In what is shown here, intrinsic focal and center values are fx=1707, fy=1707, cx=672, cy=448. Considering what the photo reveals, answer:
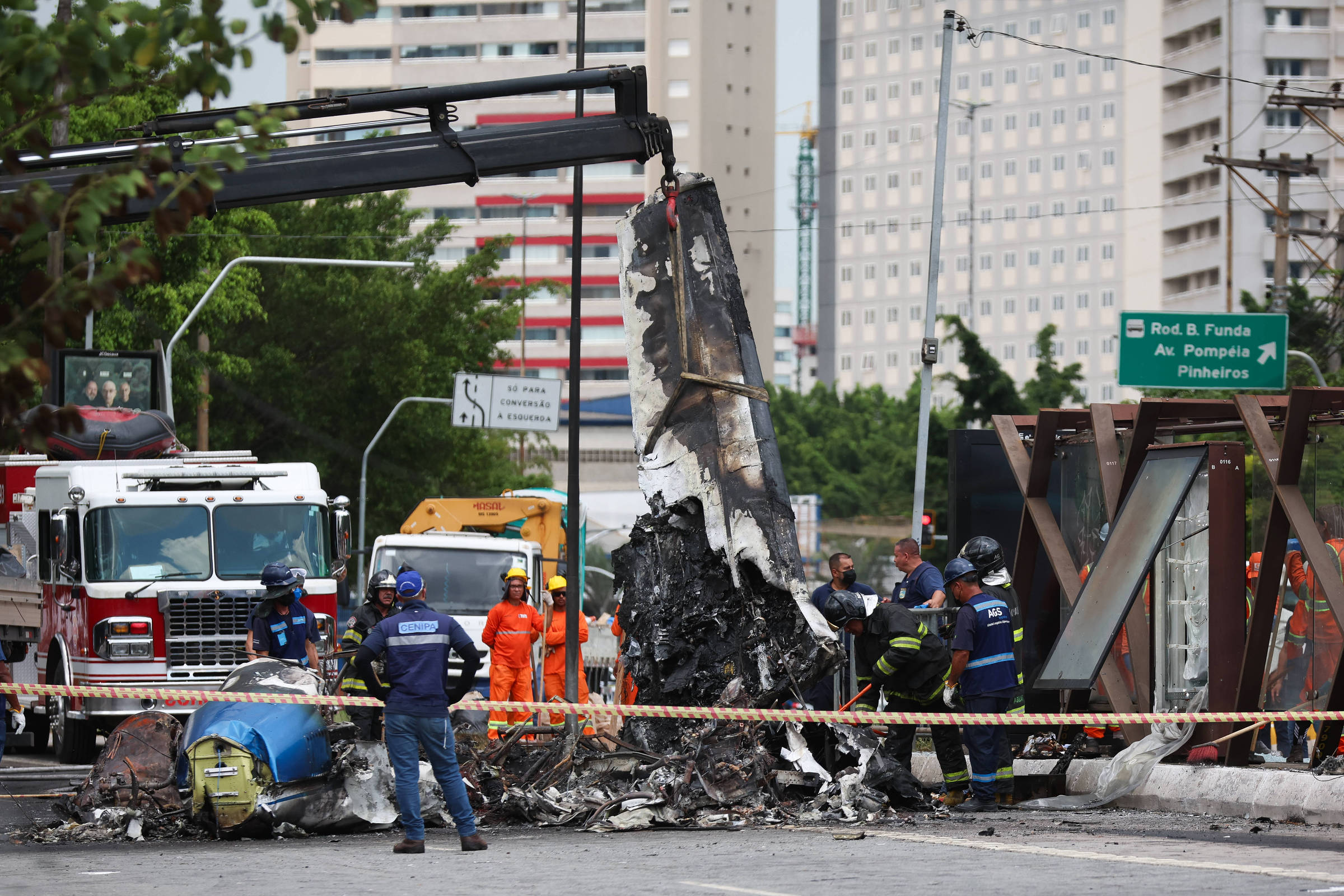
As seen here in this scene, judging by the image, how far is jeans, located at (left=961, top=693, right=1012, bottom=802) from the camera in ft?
35.6

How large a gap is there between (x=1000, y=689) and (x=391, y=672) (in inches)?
155

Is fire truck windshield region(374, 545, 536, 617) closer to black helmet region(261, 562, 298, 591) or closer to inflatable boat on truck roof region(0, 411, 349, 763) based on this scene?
inflatable boat on truck roof region(0, 411, 349, 763)

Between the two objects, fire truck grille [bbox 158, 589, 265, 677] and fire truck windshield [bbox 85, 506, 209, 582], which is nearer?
fire truck grille [bbox 158, 589, 265, 677]

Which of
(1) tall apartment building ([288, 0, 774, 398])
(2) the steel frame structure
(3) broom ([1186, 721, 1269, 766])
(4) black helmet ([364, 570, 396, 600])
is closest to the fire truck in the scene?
(4) black helmet ([364, 570, 396, 600])

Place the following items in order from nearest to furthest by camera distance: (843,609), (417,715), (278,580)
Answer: (417,715) < (843,609) < (278,580)

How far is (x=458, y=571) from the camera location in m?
20.1

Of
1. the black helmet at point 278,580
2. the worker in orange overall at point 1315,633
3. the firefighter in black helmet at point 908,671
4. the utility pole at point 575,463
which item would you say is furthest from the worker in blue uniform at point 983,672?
the utility pole at point 575,463

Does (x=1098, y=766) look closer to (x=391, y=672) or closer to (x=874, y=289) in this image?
(x=391, y=672)

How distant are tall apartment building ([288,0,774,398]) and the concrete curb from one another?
8518 centimetres

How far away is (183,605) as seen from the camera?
52.1 feet

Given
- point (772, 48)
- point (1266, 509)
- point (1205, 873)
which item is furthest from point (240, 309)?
point (772, 48)

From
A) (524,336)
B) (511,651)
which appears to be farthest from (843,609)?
(524,336)

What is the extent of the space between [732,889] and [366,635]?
473cm

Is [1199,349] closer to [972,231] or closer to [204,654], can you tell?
[204,654]
